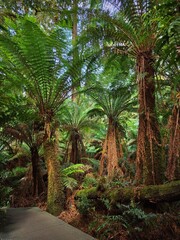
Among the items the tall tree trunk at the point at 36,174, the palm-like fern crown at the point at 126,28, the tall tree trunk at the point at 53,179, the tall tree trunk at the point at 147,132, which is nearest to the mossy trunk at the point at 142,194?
the tall tree trunk at the point at 147,132

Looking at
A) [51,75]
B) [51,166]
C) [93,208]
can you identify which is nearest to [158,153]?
[93,208]

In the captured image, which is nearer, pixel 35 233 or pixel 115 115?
pixel 35 233

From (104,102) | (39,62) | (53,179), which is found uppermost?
(39,62)

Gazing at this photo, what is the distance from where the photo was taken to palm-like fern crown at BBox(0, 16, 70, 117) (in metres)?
3.59

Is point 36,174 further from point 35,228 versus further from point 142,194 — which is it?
point 142,194

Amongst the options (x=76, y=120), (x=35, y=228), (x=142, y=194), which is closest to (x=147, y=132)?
(x=142, y=194)

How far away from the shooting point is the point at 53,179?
161 inches

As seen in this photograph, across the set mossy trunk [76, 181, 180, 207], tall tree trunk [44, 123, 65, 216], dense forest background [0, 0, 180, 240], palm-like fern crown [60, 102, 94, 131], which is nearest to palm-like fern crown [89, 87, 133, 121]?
dense forest background [0, 0, 180, 240]

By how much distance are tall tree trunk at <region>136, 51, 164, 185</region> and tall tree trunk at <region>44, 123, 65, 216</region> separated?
5.08ft

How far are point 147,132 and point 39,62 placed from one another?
7.21 feet

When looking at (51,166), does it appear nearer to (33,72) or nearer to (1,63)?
(33,72)

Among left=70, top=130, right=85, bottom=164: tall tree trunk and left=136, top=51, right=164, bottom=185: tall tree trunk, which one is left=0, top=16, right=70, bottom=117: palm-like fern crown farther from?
left=70, top=130, right=85, bottom=164: tall tree trunk

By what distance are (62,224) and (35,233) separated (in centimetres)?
51

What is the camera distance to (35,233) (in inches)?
111
